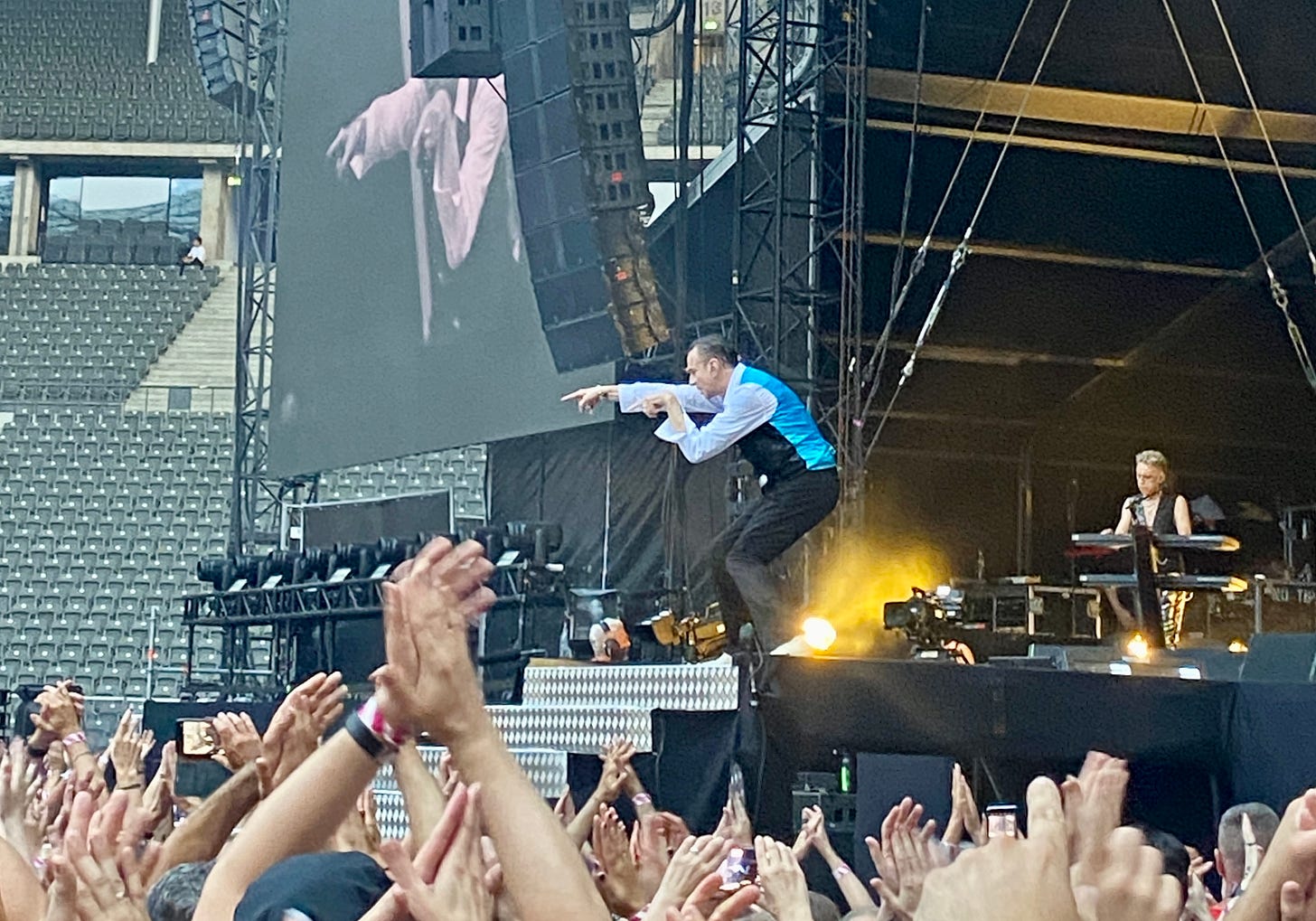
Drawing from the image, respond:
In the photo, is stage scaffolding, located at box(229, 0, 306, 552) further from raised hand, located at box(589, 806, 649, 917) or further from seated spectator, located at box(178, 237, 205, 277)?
raised hand, located at box(589, 806, 649, 917)

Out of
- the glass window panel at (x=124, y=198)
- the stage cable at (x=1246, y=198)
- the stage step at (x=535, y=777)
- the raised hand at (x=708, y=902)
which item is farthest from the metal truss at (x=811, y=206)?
the glass window panel at (x=124, y=198)

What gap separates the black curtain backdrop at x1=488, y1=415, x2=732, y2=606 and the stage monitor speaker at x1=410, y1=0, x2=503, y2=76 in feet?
9.41

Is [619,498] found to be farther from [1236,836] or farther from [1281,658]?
[1236,836]

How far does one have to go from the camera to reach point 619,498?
45.2ft

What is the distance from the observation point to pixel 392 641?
162cm

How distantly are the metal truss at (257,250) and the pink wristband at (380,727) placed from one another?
14146mm

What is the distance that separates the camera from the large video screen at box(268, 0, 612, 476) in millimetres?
12305

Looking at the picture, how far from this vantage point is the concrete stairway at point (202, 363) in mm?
24625

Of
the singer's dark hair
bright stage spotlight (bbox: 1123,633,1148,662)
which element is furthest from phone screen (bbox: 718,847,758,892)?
bright stage spotlight (bbox: 1123,633,1148,662)

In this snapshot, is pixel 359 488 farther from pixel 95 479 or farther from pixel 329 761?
pixel 329 761

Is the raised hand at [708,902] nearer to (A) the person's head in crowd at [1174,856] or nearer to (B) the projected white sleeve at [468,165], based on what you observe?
(A) the person's head in crowd at [1174,856]

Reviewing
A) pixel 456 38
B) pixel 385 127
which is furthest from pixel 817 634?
pixel 385 127

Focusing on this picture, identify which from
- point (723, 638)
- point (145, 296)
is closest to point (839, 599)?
point (723, 638)

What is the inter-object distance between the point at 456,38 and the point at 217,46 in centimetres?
699
